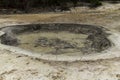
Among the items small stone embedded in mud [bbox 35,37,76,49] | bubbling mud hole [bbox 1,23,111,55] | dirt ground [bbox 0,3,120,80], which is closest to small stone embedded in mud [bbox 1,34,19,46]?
bubbling mud hole [bbox 1,23,111,55]

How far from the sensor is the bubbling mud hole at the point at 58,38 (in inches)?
543

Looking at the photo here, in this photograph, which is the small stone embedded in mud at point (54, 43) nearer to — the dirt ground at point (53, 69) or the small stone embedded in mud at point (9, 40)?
the small stone embedded in mud at point (9, 40)

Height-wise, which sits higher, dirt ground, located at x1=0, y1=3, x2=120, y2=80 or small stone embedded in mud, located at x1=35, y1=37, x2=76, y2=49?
dirt ground, located at x1=0, y1=3, x2=120, y2=80

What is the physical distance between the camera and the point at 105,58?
453 inches

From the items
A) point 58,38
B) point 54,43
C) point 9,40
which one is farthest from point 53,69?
point 58,38

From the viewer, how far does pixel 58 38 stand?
1620cm

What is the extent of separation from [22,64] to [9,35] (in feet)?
18.6

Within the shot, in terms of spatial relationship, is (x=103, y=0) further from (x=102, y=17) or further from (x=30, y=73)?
(x=30, y=73)

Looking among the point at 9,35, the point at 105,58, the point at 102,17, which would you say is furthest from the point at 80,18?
the point at 105,58

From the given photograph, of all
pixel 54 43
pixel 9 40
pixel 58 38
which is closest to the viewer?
pixel 54 43

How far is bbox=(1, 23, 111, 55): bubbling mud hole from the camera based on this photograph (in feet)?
45.3

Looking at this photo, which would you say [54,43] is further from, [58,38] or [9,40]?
[9,40]

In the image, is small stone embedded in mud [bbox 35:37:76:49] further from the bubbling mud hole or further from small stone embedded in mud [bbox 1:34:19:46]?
small stone embedded in mud [bbox 1:34:19:46]

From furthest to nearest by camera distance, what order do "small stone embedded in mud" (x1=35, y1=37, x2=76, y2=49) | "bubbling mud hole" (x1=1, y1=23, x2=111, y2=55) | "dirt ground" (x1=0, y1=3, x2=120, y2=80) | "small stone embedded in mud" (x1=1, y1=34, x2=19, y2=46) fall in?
"small stone embedded in mud" (x1=1, y1=34, x2=19, y2=46)
"small stone embedded in mud" (x1=35, y1=37, x2=76, y2=49)
"bubbling mud hole" (x1=1, y1=23, x2=111, y2=55)
"dirt ground" (x1=0, y1=3, x2=120, y2=80)
